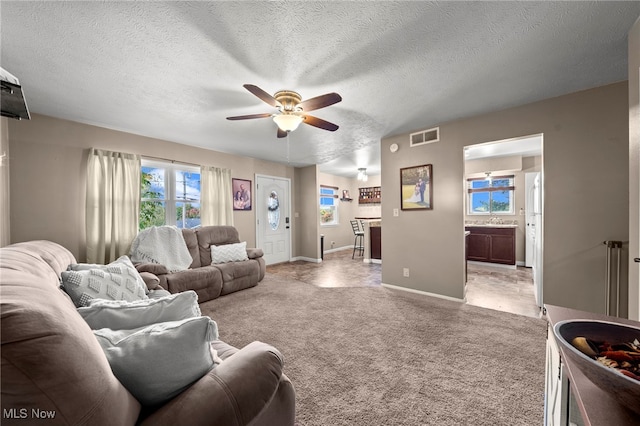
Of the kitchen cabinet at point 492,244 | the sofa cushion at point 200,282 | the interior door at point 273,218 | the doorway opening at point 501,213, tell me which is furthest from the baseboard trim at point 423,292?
the interior door at point 273,218

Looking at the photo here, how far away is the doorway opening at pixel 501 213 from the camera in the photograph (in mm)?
4512

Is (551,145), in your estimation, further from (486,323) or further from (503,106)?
(486,323)

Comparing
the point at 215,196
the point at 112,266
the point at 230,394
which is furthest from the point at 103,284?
the point at 215,196

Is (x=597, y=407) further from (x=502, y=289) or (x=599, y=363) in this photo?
(x=502, y=289)

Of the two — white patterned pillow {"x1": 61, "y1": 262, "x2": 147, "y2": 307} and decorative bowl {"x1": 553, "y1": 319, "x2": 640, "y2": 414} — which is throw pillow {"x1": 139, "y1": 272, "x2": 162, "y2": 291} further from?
decorative bowl {"x1": 553, "y1": 319, "x2": 640, "y2": 414}

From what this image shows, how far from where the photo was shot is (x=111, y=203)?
3.58m

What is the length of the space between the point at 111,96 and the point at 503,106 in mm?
4340

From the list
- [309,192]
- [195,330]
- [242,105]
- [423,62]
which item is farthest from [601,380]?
[309,192]

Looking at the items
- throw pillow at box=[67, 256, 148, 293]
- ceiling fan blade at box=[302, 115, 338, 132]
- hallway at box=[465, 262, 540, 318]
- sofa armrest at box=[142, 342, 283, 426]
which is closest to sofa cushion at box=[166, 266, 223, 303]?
throw pillow at box=[67, 256, 148, 293]

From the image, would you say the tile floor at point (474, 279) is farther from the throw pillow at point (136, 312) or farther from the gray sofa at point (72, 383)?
the gray sofa at point (72, 383)

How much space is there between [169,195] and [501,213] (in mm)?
7016

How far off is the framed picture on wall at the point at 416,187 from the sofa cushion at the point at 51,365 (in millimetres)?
3682

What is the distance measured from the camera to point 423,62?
2.04m

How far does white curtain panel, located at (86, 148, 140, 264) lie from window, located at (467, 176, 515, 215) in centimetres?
696
